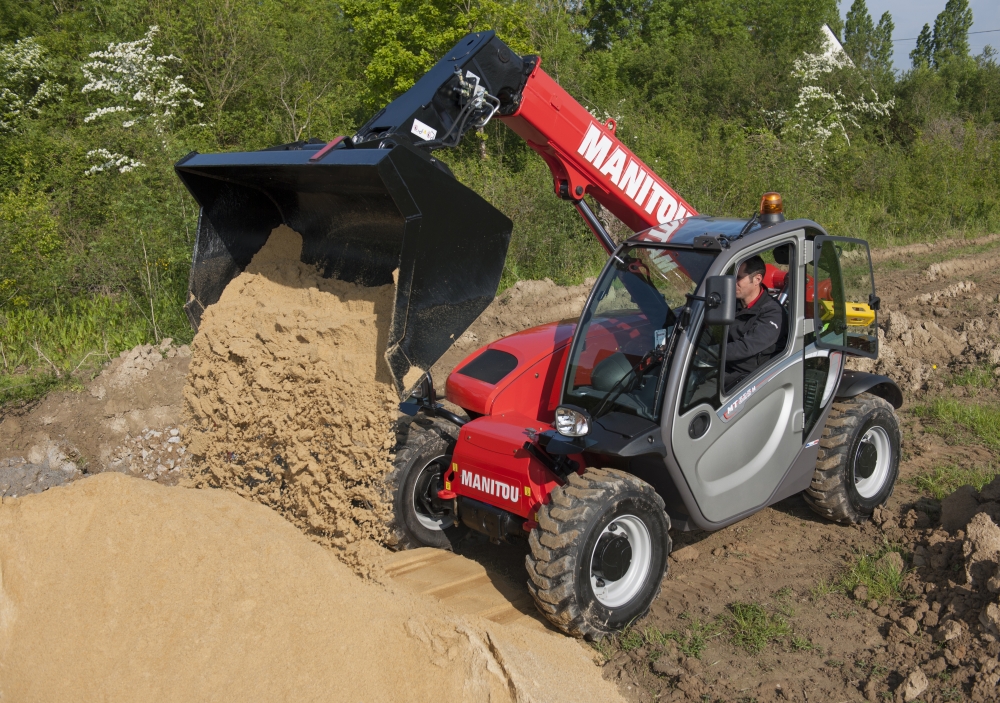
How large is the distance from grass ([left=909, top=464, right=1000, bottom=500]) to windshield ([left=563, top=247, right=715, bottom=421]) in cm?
259

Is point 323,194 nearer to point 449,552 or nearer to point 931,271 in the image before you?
point 449,552

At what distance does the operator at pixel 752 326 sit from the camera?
4.25 metres

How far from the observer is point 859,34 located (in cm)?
2936

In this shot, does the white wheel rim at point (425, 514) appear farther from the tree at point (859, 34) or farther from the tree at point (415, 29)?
the tree at point (859, 34)

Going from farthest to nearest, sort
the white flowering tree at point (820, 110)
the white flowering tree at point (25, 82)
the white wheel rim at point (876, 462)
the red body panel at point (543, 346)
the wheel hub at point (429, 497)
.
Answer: the white flowering tree at point (820, 110), the white flowering tree at point (25, 82), the white wheel rim at point (876, 462), the wheel hub at point (429, 497), the red body panel at point (543, 346)

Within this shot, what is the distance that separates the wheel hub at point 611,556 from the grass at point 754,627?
65 centimetres

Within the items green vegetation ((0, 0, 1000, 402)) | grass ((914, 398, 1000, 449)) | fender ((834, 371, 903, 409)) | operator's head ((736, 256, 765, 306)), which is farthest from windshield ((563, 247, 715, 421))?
green vegetation ((0, 0, 1000, 402))

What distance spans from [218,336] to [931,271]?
10.2 meters

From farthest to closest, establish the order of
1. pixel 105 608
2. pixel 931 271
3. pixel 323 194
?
pixel 931 271 < pixel 323 194 < pixel 105 608

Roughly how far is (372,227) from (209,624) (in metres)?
2.10

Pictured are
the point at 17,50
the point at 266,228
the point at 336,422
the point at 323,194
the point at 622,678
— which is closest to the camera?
the point at 622,678

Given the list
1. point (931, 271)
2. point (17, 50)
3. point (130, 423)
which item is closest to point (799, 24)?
point (931, 271)

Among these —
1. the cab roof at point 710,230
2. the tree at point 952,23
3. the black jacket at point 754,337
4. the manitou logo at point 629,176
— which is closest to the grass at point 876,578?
the black jacket at point 754,337

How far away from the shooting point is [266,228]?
474cm
